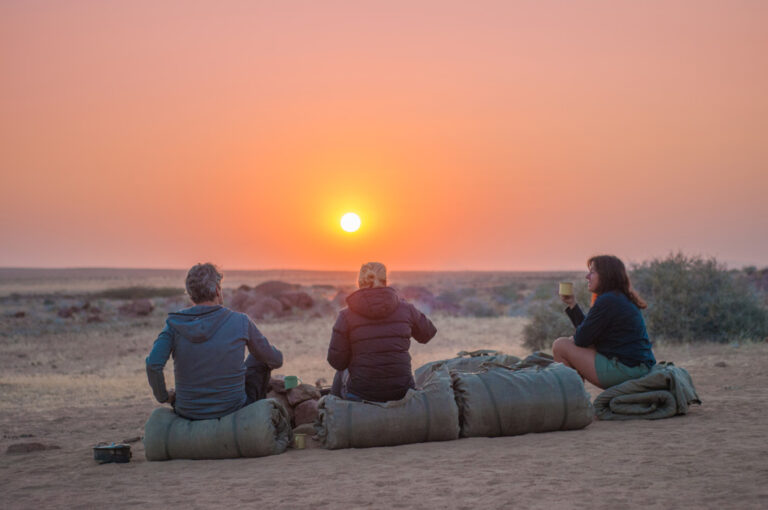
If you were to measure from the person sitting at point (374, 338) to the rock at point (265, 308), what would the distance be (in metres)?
25.1

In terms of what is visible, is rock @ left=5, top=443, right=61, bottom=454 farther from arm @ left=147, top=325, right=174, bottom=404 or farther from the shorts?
the shorts

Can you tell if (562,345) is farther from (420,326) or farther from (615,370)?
(420,326)

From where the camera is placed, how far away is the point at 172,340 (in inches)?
269

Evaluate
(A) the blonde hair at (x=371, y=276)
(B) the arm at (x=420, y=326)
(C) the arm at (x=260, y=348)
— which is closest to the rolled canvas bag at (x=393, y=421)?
(B) the arm at (x=420, y=326)

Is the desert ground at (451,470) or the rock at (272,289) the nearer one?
the desert ground at (451,470)

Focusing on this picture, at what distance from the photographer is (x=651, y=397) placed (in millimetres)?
7625

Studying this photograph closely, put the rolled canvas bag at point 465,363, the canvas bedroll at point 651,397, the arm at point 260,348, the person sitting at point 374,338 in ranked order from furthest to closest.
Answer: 1. the rolled canvas bag at point 465,363
2. the canvas bedroll at point 651,397
3. the person sitting at point 374,338
4. the arm at point 260,348

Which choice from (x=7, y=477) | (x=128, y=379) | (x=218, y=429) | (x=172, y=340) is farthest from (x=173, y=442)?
(x=128, y=379)

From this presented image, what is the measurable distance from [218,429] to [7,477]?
1766mm

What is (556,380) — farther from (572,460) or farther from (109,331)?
(109,331)

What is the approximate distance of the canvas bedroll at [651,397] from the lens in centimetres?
760

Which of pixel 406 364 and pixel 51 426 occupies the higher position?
pixel 406 364

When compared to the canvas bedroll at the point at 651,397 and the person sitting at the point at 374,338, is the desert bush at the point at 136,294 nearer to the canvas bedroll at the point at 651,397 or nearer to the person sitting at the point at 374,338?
the person sitting at the point at 374,338

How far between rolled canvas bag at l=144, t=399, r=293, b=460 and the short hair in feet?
3.53
